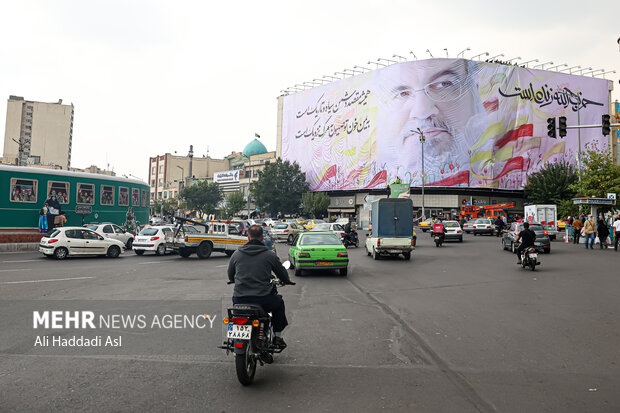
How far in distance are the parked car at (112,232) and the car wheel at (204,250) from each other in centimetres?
556

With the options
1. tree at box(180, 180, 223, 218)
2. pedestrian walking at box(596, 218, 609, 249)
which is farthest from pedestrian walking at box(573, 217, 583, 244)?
tree at box(180, 180, 223, 218)

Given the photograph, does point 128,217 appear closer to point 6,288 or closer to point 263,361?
point 6,288

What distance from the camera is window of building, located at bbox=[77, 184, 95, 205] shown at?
2402 cm

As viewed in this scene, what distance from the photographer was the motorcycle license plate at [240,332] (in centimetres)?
449

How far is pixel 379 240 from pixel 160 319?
13.0 metres

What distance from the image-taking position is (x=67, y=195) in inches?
919

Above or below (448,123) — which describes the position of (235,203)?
below

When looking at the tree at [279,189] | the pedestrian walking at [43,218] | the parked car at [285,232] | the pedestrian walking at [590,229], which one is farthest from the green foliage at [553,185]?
the pedestrian walking at [43,218]

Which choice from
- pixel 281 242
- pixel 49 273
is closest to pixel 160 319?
pixel 49 273

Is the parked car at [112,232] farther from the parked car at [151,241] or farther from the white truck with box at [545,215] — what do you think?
the white truck with box at [545,215]

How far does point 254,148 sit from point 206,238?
84.1 m

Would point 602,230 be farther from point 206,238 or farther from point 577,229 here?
point 206,238

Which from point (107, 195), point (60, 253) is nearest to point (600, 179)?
point (107, 195)

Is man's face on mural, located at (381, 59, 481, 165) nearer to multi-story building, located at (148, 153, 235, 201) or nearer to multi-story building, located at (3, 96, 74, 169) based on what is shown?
multi-story building, located at (148, 153, 235, 201)
